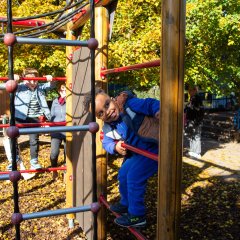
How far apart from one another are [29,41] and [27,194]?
3543 mm

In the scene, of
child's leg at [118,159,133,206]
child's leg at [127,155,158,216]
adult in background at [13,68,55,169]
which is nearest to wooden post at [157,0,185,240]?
child's leg at [127,155,158,216]

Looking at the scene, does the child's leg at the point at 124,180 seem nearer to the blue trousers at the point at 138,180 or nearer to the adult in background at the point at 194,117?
the blue trousers at the point at 138,180

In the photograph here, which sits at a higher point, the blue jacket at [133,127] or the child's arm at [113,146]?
the blue jacket at [133,127]

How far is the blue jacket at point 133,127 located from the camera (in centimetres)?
222

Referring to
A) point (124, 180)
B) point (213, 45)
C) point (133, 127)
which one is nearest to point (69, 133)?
point (124, 180)

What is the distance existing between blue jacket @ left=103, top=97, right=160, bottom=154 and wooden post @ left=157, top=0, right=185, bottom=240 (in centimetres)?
61

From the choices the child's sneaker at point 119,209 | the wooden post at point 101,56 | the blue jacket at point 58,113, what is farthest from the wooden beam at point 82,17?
the blue jacket at point 58,113

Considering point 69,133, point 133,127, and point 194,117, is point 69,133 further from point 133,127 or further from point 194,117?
point 194,117

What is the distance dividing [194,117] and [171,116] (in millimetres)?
6042

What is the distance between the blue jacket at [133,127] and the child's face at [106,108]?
8cm

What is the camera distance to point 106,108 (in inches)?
89.5

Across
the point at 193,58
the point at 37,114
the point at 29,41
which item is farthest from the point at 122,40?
the point at 29,41

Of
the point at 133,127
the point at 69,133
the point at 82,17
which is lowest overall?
the point at 69,133

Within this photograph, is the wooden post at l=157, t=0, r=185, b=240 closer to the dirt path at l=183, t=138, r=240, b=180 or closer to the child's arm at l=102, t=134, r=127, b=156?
the child's arm at l=102, t=134, r=127, b=156
